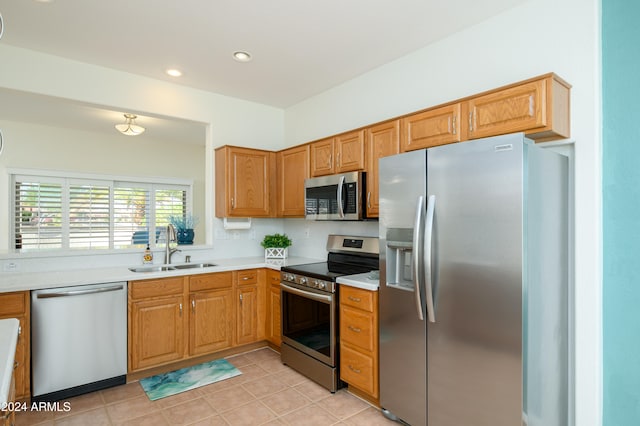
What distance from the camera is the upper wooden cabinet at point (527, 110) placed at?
192 centimetres

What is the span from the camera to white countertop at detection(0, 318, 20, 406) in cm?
94

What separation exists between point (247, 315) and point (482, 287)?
2453 mm

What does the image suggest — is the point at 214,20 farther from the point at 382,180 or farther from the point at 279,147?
the point at 279,147

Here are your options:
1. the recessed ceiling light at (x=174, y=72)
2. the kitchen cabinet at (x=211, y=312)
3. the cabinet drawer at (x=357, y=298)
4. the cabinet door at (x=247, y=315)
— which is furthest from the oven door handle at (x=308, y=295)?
the recessed ceiling light at (x=174, y=72)

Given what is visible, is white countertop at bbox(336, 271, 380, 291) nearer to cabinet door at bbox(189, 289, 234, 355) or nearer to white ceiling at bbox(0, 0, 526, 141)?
cabinet door at bbox(189, 289, 234, 355)

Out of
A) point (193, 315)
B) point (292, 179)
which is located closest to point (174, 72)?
point (292, 179)

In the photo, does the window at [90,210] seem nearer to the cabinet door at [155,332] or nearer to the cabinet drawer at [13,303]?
the cabinet door at [155,332]

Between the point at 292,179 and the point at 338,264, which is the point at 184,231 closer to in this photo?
the point at 292,179

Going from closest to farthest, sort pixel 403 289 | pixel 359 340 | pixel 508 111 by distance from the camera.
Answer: pixel 508 111 → pixel 403 289 → pixel 359 340

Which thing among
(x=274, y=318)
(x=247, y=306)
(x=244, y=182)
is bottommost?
(x=274, y=318)

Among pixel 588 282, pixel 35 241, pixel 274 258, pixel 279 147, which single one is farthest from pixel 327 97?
pixel 35 241

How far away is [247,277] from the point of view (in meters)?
3.65

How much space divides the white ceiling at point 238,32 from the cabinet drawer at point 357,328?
84.0 inches

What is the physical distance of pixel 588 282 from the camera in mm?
2006
